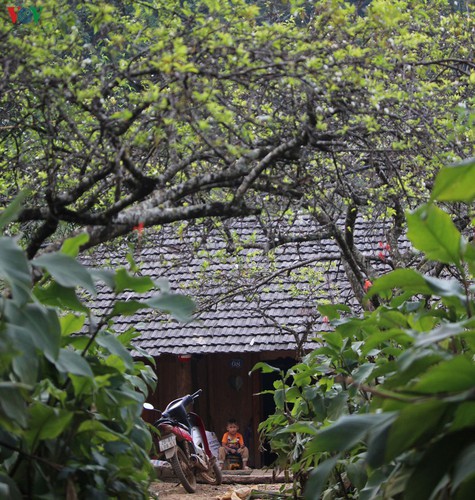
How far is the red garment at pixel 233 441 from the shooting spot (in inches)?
506

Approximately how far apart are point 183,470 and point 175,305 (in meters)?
8.80

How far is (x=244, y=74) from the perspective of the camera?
4.52 meters

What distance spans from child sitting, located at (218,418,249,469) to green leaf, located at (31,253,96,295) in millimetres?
10061

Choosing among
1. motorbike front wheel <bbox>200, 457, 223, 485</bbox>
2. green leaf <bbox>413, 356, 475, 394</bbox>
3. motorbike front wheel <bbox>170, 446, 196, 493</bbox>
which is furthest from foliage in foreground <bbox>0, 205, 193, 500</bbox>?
motorbike front wheel <bbox>200, 457, 223, 485</bbox>

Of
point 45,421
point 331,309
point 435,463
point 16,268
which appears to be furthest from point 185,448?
point 435,463

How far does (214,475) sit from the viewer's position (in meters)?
12.0

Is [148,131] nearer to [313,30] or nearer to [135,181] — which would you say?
[135,181]

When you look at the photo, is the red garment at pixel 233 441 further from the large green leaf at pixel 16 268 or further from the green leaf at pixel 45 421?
the large green leaf at pixel 16 268

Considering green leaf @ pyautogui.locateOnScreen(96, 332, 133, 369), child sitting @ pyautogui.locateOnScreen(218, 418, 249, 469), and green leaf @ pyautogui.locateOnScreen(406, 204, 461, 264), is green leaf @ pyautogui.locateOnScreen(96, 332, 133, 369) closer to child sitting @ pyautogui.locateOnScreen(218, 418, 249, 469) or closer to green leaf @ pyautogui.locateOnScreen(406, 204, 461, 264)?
green leaf @ pyautogui.locateOnScreen(406, 204, 461, 264)

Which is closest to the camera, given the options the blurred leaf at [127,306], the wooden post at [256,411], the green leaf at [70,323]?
the blurred leaf at [127,306]

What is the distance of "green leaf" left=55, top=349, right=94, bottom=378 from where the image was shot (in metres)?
3.03

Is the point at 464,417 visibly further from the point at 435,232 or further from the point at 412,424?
the point at 435,232

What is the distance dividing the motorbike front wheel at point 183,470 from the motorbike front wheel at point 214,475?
0.80 ft

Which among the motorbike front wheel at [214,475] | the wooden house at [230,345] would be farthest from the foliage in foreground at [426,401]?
the wooden house at [230,345]
